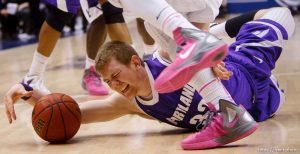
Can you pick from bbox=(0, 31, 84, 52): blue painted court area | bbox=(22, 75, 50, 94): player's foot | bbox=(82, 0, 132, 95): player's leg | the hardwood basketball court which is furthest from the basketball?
bbox=(0, 31, 84, 52): blue painted court area

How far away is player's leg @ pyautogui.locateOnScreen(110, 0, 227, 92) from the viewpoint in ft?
6.21

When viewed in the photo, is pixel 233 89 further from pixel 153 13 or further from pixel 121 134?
pixel 153 13

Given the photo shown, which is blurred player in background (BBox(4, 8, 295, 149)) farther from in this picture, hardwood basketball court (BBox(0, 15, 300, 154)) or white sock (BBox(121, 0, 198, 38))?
white sock (BBox(121, 0, 198, 38))

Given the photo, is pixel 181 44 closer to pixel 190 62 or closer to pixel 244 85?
pixel 190 62

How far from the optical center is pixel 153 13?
2.07 m

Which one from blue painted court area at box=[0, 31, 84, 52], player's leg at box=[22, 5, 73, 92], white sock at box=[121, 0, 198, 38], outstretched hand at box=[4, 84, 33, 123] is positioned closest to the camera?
white sock at box=[121, 0, 198, 38]

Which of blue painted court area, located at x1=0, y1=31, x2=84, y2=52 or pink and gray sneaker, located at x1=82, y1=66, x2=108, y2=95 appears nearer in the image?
pink and gray sneaker, located at x1=82, y1=66, x2=108, y2=95

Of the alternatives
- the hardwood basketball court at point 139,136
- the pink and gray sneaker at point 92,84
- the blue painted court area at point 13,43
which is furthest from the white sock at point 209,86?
the blue painted court area at point 13,43

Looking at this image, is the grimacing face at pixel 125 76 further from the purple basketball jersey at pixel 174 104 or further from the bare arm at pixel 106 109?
the bare arm at pixel 106 109

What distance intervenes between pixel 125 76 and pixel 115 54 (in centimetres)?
11

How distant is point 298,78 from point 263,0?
8.61 metres

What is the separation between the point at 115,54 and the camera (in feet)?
8.20

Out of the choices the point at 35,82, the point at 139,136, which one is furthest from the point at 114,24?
the point at 139,136

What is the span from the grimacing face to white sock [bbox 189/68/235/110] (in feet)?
0.98
